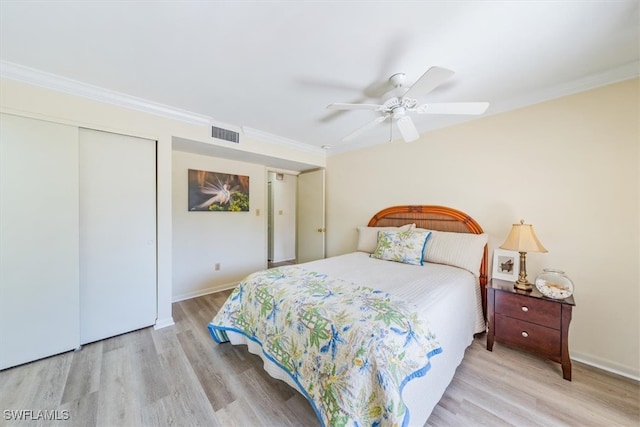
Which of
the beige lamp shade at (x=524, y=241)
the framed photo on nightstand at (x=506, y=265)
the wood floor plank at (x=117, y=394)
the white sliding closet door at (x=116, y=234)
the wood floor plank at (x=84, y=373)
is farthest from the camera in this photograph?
the framed photo on nightstand at (x=506, y=265)

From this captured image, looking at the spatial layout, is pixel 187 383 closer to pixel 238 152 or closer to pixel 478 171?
pixel 238 152

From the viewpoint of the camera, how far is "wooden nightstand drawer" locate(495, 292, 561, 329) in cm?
173

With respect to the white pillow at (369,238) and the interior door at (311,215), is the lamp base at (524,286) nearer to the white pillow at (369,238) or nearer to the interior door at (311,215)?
the white pillow at (369,238)

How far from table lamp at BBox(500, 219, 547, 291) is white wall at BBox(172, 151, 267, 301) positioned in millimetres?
3353

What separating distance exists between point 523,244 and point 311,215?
9.80 feet

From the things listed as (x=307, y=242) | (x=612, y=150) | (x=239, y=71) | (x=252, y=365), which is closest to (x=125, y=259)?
(x=252, y=365)

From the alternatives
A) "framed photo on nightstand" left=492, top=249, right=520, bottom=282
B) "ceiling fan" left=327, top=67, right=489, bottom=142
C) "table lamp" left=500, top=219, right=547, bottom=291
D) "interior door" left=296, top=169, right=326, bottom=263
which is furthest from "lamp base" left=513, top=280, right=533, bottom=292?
"interior door" left=296, top=169, right=326, bottom=263

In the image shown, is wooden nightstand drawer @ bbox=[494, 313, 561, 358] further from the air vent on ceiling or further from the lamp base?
the air vent on ceiling

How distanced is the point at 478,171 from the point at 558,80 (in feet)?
2.96

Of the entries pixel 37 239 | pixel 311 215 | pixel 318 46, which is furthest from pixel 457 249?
pixel 37 239

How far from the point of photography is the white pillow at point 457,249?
219 cm

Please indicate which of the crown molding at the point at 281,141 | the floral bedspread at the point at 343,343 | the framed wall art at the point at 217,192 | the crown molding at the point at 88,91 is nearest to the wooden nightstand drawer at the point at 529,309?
the floral bedspread at the point at 343,343

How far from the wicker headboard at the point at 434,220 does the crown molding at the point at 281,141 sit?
1.53 meters

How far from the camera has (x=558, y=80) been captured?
1.88m
